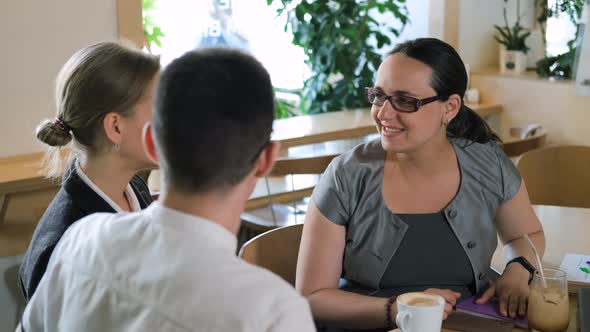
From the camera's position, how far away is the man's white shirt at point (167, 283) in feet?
2.89

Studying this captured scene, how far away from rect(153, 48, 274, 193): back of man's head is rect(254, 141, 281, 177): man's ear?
1.1 inches

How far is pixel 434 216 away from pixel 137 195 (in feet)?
2.35

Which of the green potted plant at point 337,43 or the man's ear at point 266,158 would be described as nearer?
the man's ear at point 266,158

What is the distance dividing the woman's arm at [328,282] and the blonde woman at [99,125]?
419mm

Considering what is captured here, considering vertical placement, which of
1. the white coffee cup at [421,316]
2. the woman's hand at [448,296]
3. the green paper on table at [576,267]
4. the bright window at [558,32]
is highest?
the bright window at [558,32]

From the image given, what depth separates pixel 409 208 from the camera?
1.90 meters

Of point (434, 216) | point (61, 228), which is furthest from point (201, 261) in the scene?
point (434, 216)

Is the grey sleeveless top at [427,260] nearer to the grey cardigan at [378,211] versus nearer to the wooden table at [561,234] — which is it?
the grey cardigan at [378,211]

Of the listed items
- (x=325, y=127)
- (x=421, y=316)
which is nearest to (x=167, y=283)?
(x=421, y=316)

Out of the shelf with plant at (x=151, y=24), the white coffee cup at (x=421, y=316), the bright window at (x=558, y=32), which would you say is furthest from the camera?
the bright window at (x=558, y=32)

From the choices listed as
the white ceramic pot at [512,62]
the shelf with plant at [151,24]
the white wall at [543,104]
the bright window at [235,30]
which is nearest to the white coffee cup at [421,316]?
the bright window at [235,30]

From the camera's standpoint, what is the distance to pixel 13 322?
109 inches

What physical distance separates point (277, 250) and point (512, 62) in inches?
121

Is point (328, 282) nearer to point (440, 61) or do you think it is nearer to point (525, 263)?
point (525, 263)
